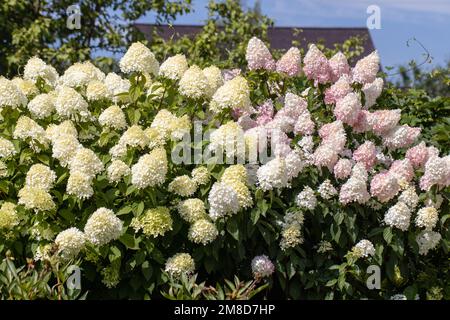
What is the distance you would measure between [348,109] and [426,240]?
3.00ft

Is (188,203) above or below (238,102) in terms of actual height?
below

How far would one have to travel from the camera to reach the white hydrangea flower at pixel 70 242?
13.3 feet

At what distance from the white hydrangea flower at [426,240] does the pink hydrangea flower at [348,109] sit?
825 mm

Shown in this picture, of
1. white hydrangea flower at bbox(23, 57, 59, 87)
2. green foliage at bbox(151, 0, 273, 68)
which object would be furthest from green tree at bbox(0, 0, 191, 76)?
white hydrangea flower at bbox(23, 57, 59, 87)

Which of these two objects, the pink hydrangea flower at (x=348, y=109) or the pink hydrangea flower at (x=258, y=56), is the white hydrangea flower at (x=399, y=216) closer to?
the pink hydrangea flower at (x=348, y=109)

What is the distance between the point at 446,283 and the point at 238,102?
1665 millimetres

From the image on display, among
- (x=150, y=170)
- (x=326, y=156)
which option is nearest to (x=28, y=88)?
(x=150, y=170)

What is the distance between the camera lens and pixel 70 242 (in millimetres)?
4059

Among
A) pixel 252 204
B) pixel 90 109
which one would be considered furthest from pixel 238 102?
pixel 90 109

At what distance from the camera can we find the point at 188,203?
423 centimetres

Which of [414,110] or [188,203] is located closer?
[188,203]

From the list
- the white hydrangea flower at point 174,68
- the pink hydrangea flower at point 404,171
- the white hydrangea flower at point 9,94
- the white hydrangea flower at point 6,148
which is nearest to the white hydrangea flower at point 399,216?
the pink hydrangea flower at point 404,171

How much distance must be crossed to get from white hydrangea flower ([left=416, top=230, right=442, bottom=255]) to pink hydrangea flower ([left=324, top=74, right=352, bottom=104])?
1071 millimetres

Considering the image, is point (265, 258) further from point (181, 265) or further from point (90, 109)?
point (90, 109)
